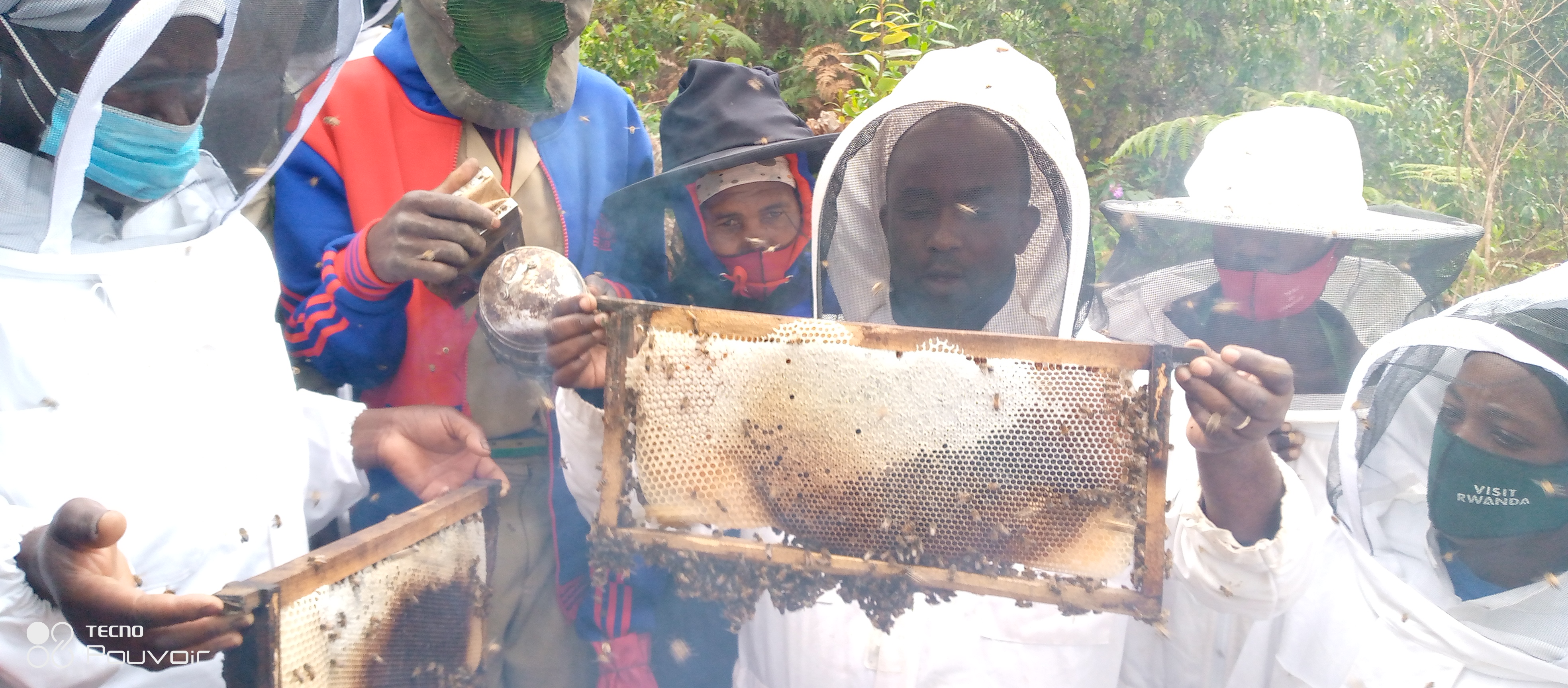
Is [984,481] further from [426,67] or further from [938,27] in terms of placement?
[938,27]

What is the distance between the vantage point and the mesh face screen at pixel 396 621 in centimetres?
180

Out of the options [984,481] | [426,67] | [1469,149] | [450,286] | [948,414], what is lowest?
[1469,149]

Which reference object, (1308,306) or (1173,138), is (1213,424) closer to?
(1308,306)

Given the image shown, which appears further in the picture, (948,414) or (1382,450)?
(1382,450)

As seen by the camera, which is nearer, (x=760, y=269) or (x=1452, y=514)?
(x=1452, y=514)

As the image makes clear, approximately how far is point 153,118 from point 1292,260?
3125mm

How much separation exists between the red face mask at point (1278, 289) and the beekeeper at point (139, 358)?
93.7 inches

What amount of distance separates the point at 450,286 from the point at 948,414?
1.28 meters

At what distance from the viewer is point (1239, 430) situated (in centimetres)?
177

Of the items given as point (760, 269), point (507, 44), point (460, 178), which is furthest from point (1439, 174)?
point (460, 178)

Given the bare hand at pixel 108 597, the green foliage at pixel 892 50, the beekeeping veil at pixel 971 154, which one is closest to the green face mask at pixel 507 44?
the beekeeping veil at pixel 971 154

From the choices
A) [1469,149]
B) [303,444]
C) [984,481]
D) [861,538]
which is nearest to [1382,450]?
[984,481]

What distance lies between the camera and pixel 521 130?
264 cm

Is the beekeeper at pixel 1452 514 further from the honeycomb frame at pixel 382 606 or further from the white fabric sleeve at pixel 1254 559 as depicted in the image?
Result: the honeycomb frame at pixel 382 606
